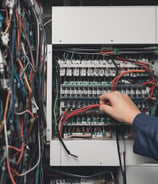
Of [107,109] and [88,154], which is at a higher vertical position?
[107,109]

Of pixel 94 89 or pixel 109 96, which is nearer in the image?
pixel 109 96

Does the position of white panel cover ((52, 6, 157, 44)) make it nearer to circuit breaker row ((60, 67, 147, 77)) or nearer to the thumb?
circuit breaker row ((60, 67, 147, 77))

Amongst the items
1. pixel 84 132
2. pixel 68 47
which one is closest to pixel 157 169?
pixel 84 132

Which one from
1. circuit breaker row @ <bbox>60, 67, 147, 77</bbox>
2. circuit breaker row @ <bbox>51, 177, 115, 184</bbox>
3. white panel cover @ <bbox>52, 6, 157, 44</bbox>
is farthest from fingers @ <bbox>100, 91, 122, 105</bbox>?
circuit breaker row @ <bbox>51, 177, 115, 184</bbox>

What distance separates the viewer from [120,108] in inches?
34.4

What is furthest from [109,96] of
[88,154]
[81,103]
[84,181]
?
[84,181]

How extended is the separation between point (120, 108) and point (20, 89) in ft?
1.76

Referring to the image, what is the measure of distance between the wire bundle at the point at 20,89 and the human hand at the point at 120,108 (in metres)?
0.39

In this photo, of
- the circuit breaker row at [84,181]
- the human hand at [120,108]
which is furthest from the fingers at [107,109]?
the circuit breaker row at [84,181]

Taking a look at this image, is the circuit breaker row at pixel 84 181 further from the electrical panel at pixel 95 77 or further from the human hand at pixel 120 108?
the human hand at pixel 120 108

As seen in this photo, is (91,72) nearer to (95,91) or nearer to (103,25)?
(95,91)

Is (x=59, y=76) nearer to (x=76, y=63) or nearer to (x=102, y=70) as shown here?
(x=76, y=63)

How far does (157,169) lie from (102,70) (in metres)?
0.68

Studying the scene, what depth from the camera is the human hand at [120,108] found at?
2.84ft
